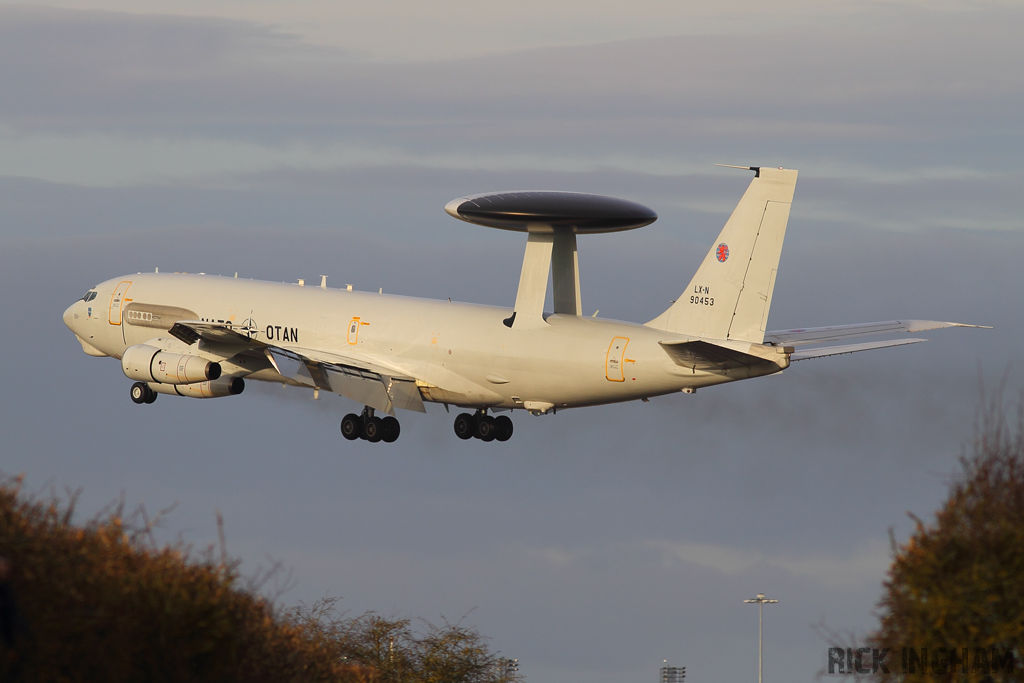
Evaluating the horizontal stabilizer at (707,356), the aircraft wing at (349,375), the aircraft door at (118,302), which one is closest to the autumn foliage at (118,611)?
the horizontal stabilizer at (707,356)

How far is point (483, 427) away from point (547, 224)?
32.8 ft

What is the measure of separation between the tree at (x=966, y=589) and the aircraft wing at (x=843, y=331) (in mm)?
18799

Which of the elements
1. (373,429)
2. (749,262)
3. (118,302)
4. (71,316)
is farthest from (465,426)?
(71,316)

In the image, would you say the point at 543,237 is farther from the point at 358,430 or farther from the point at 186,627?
the point at 186,627

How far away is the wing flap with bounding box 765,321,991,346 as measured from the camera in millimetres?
40156

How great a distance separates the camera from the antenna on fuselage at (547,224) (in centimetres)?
3953

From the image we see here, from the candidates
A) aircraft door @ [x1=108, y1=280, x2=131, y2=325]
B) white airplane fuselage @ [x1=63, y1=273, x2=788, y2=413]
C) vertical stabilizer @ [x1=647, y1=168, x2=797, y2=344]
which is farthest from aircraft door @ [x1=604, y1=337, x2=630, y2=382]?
aircraft door @ [x1=108, y1=280, x2=131, y2=325]

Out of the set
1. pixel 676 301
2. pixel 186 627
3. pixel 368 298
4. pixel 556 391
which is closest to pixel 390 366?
pixel 368 298

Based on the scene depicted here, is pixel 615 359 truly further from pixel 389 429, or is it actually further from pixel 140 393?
pixel 140 393

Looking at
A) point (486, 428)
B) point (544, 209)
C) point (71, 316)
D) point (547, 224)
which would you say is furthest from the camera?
point (71, 316)

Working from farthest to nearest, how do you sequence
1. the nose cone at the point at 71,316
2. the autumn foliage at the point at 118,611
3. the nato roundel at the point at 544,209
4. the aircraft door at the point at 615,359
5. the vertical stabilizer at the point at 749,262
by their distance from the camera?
the nose cone at the point at 71,316 < the nato roundel at the point at 544,209 < the aircraft door at the point at 615,359 < the vertical stabilizer at the point at 749,262 < the autumn foliage at the point at 118,611

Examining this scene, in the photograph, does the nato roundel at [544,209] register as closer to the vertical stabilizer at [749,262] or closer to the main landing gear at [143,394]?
the vertical stabilizer at [749,262]

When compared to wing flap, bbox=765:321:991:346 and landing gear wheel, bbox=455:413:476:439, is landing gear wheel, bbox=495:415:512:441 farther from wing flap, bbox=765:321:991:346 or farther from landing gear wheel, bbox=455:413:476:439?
wing flap, bbox=765:321:991:346

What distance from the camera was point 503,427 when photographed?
47.7 m
